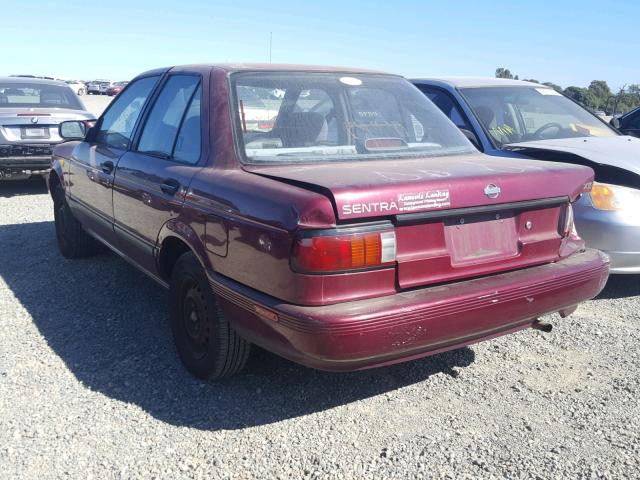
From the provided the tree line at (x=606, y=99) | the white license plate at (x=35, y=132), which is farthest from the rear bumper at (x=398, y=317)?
the tree line at (x=606, y=99)

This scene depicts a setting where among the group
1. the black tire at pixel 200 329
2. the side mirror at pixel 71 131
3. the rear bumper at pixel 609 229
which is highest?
the side mirror at pixel 71 131

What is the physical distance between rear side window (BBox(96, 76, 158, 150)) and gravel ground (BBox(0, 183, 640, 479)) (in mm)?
1215

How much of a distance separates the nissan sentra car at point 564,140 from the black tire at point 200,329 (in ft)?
8.43

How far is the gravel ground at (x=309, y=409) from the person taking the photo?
267 centimetres

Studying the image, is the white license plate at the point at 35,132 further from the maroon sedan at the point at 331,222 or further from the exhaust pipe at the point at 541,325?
the exhaust pipe at the point at 541,325

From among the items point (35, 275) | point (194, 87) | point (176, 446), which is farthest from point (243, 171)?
point (35, 275)

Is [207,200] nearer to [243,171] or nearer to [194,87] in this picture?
[243,171]

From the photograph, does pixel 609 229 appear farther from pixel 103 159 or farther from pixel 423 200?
pixel 103 159

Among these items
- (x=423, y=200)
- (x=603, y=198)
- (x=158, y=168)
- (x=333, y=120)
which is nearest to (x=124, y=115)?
(x=158, y=168)

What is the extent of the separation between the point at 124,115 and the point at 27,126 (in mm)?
4789

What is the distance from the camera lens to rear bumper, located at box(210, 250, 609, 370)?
251 centimetres

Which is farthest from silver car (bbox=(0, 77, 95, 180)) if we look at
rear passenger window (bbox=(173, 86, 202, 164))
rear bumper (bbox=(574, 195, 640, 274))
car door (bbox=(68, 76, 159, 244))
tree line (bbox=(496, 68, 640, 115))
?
tree line (bbox=(496, 68, 640, 115))

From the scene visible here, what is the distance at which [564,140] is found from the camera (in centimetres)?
518

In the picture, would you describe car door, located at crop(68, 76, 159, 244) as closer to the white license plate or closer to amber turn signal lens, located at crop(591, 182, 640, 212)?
amber turn signal lens, located at crop(591, 182, 640, 212)
